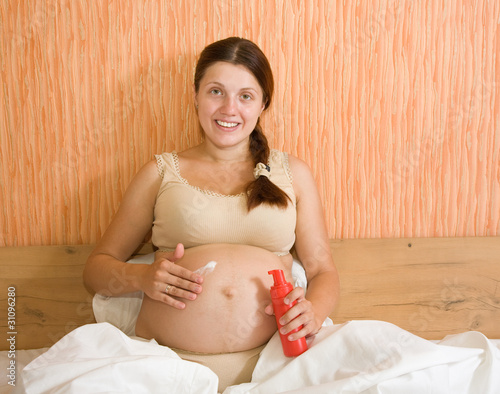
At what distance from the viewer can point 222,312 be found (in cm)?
98

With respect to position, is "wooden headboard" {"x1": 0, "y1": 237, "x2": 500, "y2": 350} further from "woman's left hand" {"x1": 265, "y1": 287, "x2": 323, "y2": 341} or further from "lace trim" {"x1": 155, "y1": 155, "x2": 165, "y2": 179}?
"woman's left hand" {"x1": 265, "y1": 287, "x2": 323, "y2": 341}

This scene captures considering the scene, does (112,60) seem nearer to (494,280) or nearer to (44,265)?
(44,265)

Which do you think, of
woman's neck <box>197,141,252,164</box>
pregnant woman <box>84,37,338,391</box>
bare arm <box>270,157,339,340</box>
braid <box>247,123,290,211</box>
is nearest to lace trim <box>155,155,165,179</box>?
pregnant woman <box>84,37,338,391</box>

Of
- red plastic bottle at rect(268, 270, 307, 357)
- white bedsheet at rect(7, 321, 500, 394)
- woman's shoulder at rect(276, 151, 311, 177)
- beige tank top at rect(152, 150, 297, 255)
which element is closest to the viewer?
white bedsheet at rect(7, 321, 500, 394)

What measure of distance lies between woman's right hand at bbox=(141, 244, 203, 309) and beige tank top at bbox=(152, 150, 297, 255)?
97mm

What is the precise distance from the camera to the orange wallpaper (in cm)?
126

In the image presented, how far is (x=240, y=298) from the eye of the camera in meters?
0.99

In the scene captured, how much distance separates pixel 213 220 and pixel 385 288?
59 cm

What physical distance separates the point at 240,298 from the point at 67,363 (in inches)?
14.5

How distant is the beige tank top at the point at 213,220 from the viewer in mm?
1064

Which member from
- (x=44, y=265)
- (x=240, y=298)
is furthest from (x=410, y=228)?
(x=44, y=265)

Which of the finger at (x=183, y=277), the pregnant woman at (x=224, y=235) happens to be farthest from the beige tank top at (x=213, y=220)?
the finger at (x=183, y=277)

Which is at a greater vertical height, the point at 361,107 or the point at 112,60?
the point at 112,60

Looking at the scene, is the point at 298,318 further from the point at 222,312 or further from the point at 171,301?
the point at 171,301
